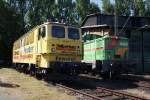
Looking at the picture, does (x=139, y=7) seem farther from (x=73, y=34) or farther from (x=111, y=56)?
(x=73, y=34)

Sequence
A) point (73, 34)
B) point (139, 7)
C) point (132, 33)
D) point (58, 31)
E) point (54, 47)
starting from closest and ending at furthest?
1. point (54, 47)
2. point (58, 31)
3. point (73, 34)
4. point (132, 33)
5. point (139, 7)

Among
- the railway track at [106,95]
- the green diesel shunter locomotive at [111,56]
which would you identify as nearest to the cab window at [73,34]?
the green diesel shunter locomotive at [111,56]

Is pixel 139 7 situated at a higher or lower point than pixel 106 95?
higher

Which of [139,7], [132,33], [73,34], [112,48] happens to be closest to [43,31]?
[73,34]

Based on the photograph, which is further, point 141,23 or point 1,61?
point 1,61

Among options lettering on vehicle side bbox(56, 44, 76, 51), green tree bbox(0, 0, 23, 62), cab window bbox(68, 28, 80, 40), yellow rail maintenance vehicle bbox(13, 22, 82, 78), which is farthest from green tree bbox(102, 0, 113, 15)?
lettering on vehicle side bbox(56, 44, 76, 51)

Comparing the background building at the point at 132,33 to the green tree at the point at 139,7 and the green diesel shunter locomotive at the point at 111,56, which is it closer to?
the green diesel shunter locomotive at the point at 111,56

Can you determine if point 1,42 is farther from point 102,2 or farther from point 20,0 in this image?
point 102,2

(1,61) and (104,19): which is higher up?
(104,19)

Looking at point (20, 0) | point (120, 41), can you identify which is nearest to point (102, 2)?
point (20, 0)

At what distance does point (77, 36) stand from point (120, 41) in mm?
3610

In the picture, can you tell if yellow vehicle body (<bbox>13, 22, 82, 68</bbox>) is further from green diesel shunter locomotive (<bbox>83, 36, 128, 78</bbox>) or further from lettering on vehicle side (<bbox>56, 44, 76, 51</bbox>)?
green diesel shunter locomotive (<bbox>83, 36, 128, 78</bbox>)

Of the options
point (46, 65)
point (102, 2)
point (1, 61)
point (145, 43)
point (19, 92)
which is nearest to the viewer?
point (19, 92)

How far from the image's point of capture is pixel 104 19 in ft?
107
